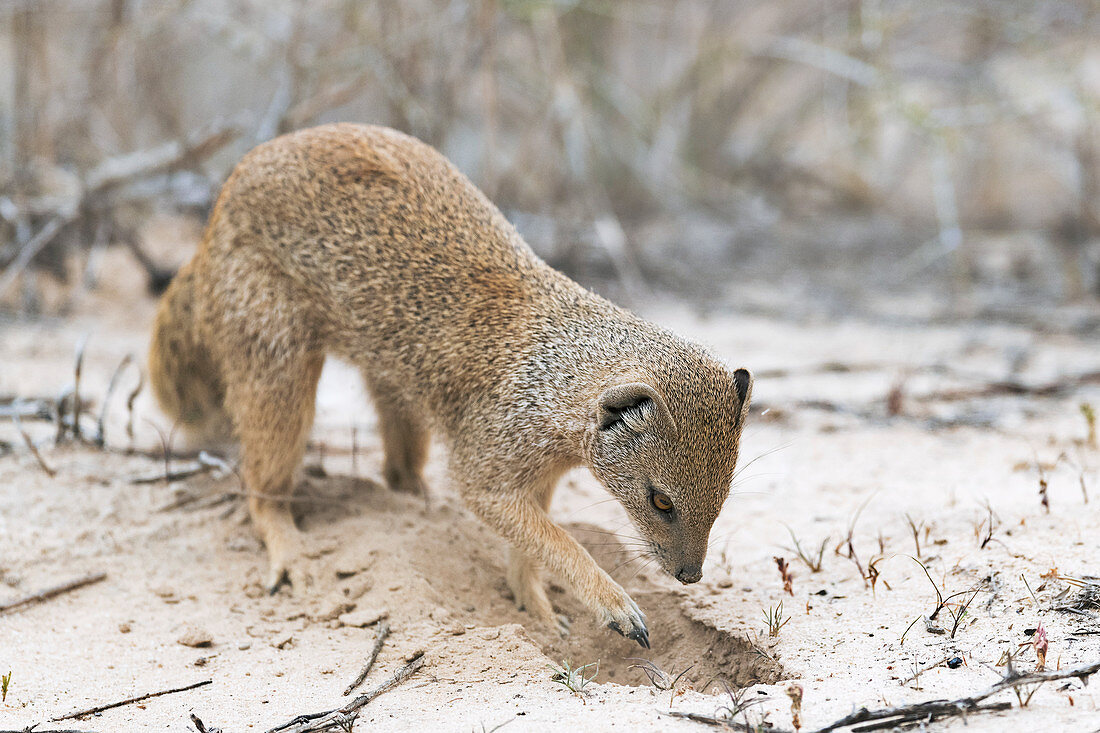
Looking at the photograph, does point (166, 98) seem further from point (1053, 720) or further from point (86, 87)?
point (1053, 720)

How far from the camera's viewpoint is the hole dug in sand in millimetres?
2947

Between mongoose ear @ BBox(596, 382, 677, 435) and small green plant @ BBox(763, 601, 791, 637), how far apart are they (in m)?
0.68

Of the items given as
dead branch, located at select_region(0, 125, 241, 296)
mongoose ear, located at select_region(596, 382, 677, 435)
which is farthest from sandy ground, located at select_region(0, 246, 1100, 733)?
dead branch, located at select_region(0, 125, 241, 296)

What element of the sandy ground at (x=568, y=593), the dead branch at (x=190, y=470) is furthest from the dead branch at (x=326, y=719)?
the dead branch at (x=190, y=470)

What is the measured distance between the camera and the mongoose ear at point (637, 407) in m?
3.07

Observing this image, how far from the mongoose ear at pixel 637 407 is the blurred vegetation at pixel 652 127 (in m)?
3.63

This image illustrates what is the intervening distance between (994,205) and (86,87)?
9242 millimetres

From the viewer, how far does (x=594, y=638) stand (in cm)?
351

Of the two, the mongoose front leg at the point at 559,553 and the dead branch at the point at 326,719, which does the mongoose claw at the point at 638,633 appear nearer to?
the mongoose front leg at the point at 559,553

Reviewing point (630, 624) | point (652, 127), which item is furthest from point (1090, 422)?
point (652, 127)

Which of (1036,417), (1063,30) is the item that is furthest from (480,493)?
(1063,30)

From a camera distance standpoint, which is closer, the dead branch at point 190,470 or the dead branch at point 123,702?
the dead branch at point 123,702

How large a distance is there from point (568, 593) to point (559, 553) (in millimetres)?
641

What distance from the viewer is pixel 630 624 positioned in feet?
10.3
